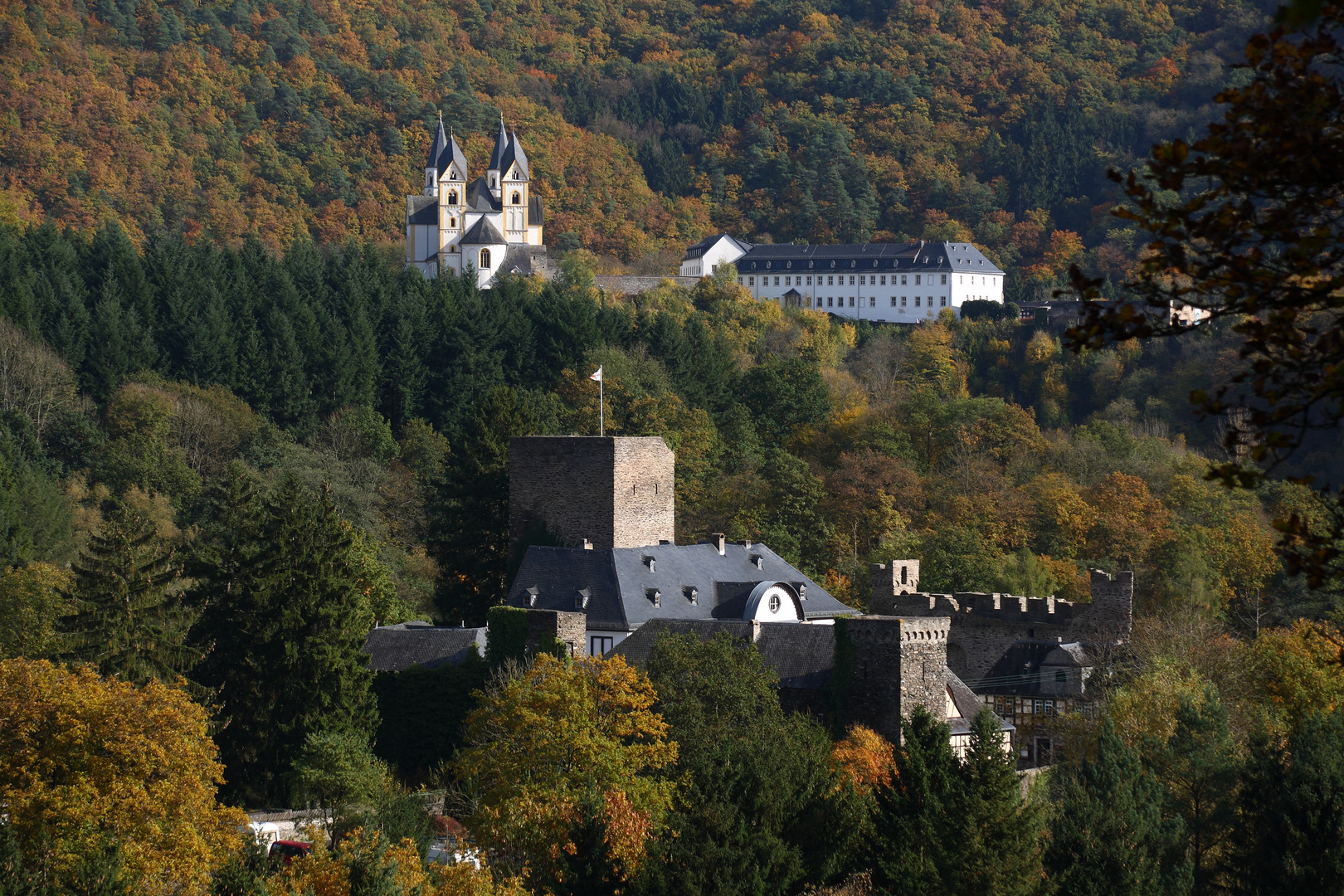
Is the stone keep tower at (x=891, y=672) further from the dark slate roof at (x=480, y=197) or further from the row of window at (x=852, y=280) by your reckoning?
the dark slate roof at (x=480, y=197)

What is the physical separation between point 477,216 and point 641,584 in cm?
7107

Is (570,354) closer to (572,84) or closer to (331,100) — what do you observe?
(331,100)

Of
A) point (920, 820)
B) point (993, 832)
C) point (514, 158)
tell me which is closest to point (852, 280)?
point (514, 158)

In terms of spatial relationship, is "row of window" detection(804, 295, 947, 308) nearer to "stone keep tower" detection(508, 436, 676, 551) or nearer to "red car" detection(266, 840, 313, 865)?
"stone keep tower" detection(508, 436, 676, 551)

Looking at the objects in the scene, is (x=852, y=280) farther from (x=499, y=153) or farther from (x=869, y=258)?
(x=499, y=153)

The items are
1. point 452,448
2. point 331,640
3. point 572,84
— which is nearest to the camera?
point 331,640

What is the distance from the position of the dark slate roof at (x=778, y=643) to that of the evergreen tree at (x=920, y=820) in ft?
32.2

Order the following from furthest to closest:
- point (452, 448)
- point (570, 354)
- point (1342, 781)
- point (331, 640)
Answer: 1. point (570, 354)
2. point (452, 448)
3. point (331, 640)
4. point (1342, 781)

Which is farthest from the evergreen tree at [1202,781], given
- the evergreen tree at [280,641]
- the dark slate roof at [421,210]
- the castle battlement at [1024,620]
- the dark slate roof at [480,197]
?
the dark slate roof at [480,197]

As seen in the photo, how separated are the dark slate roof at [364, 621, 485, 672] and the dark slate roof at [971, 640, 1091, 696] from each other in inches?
456

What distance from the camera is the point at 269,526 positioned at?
39594 mm

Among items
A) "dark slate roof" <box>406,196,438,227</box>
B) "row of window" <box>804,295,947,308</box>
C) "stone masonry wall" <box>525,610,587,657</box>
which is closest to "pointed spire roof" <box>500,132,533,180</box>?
"dark slate roof" <box>406,196,438,227</box>

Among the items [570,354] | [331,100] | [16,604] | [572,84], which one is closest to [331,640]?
[16,604]

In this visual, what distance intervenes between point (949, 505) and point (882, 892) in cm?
3817
